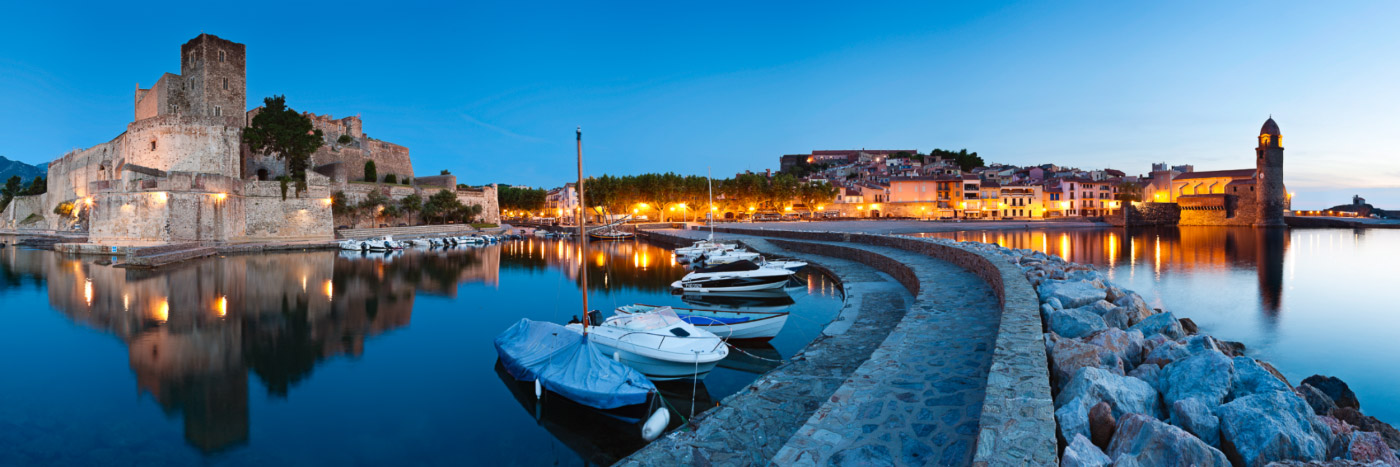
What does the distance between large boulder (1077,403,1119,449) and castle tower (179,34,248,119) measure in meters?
47.8

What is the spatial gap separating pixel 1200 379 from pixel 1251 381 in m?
0.50

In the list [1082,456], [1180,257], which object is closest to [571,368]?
[1082,456]

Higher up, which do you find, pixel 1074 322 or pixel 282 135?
pixel 282 135

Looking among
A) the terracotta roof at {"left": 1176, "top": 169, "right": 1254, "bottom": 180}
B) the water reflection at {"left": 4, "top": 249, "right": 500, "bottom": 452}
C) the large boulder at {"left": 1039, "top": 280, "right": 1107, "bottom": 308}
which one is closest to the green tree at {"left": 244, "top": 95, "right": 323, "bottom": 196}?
the water reflection at {"left": 4, "top": 249, "right": 500, "bottom": 452}

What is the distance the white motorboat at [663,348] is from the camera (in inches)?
324

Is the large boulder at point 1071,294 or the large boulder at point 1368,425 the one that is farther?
the large boulder at point 1071,294

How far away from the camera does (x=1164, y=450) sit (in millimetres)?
3395

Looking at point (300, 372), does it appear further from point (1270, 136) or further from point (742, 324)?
point (1270, 136)

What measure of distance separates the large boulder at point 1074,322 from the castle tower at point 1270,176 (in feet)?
221

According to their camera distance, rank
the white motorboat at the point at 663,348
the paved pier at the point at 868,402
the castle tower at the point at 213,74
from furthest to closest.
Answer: the castle tower at the point at 213,74, the white motorboat at the point at 663,348, the paved pier at the point at 868,402

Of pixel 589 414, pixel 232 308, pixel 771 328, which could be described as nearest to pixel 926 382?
pixel 589 414

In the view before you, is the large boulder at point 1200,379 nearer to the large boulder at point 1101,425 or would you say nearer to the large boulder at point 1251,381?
the large boulder at point 1251,381

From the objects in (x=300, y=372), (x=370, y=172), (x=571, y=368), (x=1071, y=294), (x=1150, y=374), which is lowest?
(x=300, y=372)

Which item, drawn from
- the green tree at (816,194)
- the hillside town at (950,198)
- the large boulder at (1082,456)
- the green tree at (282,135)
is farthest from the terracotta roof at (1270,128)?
the green tree at (282,135)
